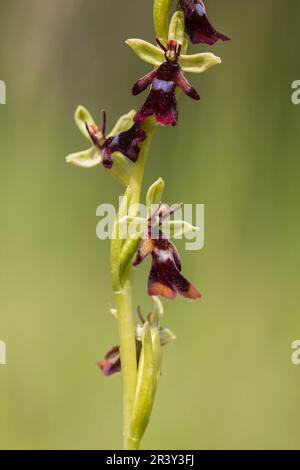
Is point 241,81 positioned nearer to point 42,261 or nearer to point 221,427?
point 42,261

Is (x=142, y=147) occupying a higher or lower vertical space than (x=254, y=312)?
higher

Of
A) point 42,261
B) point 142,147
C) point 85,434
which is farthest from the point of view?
point 42,261

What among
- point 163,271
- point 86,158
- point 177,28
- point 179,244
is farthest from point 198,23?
point 179,244

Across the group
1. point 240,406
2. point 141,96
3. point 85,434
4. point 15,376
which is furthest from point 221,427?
point 141,96

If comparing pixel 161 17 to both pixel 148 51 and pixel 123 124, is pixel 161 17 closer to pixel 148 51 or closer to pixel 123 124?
pixel 148 51

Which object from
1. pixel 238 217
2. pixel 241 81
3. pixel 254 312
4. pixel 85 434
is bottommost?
pixel 85 434

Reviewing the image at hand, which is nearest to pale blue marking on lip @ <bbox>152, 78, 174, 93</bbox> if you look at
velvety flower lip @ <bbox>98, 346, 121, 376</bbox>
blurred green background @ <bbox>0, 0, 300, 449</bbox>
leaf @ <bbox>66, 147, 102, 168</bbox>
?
leaf @ <bbox>66, 147, 102, 168</bbox>
